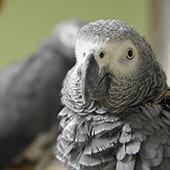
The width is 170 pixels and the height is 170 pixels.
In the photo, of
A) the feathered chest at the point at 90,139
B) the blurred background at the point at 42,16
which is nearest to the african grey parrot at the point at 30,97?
the blurred background at the point at 42,16

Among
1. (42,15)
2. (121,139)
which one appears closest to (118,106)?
(121,139)

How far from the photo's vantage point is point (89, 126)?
0.83 m

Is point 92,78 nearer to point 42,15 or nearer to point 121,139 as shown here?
point 121,139

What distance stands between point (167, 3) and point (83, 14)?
63 centimetres

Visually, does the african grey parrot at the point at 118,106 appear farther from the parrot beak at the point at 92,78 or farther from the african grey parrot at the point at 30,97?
the african grey parrot at the point at 30,97

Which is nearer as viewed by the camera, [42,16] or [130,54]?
[130,54]

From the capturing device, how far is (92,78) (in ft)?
2.50

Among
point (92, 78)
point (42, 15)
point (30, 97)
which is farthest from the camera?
point (42, 15)

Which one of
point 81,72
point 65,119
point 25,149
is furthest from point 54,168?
point 81,72

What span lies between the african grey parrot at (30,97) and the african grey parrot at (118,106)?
4.08ft

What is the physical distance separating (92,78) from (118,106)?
8 cm

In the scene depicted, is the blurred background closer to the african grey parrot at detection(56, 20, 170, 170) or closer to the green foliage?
the green foliage

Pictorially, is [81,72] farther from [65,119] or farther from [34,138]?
[34,138]

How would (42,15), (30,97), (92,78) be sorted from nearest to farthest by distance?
(92,78), (30,97), (42,15)
